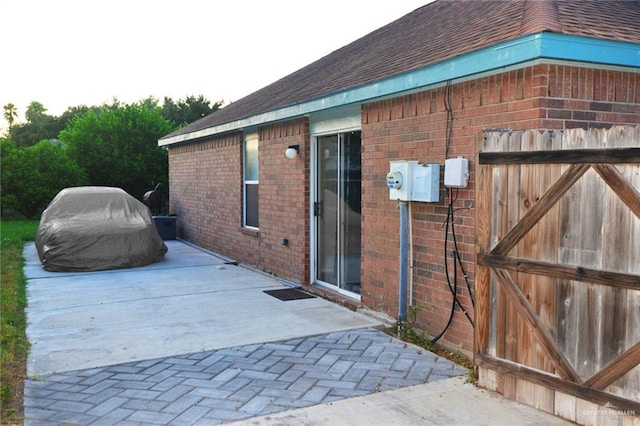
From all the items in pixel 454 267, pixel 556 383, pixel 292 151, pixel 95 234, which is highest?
pixel 292 151

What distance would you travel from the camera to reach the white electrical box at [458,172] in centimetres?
486

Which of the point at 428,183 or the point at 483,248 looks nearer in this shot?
the point at 483,248

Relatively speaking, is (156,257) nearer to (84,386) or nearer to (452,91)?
(84,386)

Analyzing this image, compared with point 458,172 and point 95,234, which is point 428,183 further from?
point 95,234

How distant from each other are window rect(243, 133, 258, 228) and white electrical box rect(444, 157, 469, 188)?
229 inches

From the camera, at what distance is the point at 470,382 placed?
432 cm

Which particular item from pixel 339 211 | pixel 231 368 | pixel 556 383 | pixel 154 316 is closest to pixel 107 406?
pixel 231 368

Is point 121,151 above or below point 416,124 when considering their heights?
above

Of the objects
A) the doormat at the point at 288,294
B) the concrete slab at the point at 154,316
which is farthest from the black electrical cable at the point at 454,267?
the doormat at the point at 288,294

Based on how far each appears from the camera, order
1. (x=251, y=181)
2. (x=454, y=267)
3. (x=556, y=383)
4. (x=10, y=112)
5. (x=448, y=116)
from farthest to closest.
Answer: (x=10, y=112), (x=251, y=181), (x=448, y=116), (x=454, y=267), (x=556, y=383)

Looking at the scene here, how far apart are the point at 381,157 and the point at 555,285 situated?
117 inches

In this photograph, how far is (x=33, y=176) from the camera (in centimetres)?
2112

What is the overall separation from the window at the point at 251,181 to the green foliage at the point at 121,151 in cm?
1343

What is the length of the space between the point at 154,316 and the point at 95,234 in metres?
4.31
